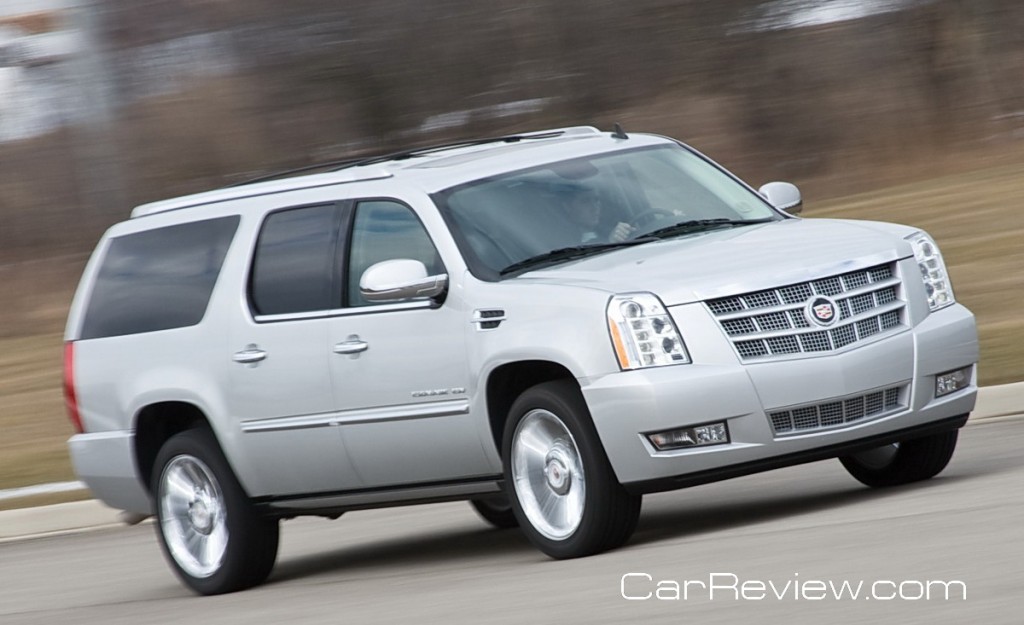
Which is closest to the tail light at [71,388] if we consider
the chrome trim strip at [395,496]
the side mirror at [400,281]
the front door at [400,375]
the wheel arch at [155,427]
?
the wheel arch at [155,427]

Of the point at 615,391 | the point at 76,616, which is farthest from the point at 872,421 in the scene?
the point at 76,616

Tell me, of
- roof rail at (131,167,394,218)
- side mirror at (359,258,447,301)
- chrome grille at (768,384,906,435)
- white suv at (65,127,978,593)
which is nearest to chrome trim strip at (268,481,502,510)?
white suv at (65,127,978,593)

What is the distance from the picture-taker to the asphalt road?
6.48 metres

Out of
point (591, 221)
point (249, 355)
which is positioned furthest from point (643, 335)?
point (249, 355)

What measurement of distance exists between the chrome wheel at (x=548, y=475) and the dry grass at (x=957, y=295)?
486 cm

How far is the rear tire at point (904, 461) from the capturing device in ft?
29.6

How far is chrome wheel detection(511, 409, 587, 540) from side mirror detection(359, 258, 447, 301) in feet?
2.56

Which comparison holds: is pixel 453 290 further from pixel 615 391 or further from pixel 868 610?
pixel 868 610

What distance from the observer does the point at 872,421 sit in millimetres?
8203

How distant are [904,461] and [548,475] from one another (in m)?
1.96

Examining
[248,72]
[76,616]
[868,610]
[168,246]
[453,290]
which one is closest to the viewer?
[868,610]

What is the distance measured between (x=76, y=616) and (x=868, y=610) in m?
4.67

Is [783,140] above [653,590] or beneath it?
beneath

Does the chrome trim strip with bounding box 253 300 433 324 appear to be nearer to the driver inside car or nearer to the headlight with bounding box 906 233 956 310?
the driver inside car
